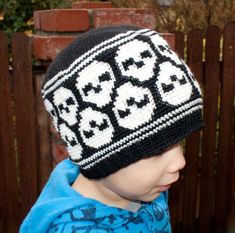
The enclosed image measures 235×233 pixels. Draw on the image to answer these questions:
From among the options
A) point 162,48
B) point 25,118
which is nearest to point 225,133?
point 25,118

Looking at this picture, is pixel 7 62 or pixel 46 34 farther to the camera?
pixel 7 62

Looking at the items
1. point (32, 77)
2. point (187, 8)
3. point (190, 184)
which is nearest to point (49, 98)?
point (32, 77)

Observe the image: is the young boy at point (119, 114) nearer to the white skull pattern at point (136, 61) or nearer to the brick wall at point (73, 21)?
the white skull pattern at point (136, 61)

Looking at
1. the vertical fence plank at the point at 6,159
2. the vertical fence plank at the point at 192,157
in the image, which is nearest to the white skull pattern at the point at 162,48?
the vertical fence plank at the point at 6,159

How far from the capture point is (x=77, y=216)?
1.56 metres

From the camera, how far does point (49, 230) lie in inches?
63.9

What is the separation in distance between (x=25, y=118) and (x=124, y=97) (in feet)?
5.67

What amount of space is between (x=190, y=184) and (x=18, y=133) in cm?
146

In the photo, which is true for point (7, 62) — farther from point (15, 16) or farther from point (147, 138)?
point (15, 16)

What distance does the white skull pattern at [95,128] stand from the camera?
1.47 m

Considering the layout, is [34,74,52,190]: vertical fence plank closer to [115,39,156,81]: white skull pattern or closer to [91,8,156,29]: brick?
[91,8,156,29]: brick

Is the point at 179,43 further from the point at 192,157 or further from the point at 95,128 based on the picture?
the point at 95,128

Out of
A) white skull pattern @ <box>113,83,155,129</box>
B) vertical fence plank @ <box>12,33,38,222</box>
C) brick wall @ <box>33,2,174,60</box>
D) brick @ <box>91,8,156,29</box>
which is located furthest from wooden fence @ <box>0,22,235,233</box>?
white skull pattern @ <box>113,83,155,129</box>

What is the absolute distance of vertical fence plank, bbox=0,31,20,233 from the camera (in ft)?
9.70
